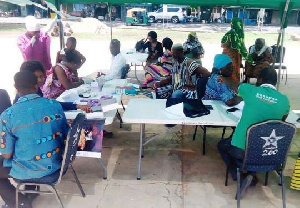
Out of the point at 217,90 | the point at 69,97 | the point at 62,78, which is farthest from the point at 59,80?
the point at 217,90

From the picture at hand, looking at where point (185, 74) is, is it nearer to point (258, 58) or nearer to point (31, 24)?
point (31, 24)

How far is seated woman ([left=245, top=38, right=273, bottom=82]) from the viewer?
22.0 feet

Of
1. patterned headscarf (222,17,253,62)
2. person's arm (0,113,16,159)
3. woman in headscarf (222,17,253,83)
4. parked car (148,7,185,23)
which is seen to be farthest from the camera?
parked car (148,7,185,23)

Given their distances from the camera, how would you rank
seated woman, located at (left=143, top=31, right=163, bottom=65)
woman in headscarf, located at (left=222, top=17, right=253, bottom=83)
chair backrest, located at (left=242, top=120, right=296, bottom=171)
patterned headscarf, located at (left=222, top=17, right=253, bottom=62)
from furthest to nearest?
seated woman, located at (left=143, top=31, right=163, bottom=65), patterned headscarf, located at (left=222, top=17, right=253, bottom=62), woman in headscarf, located at (left=222, top=17, right=253, bottom=83), chair backrest, located at (left=242, top=120, right=296, bottom=171)

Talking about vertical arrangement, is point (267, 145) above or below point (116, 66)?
below

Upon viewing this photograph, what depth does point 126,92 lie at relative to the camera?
13.5 feet

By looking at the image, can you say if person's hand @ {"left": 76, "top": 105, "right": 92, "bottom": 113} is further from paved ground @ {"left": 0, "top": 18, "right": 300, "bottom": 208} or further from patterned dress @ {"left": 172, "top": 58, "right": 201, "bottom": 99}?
patterned dress @ {"left": 172, "top": 58, "right": 201, "bottom": 99}

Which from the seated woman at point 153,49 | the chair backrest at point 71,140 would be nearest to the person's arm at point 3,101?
the chair backrest at point 71,140

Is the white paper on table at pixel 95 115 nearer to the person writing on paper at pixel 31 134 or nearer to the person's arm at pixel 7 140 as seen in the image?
the person writing on paper at pixel 31 134

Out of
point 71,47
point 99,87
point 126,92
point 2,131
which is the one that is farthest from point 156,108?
point 71,47

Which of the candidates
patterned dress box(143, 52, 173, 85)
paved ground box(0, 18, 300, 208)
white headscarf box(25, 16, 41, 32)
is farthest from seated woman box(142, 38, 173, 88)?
white headscarf box(25, 16, 41, 32)

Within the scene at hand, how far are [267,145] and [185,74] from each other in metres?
1.95

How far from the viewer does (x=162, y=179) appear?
356 centimetres

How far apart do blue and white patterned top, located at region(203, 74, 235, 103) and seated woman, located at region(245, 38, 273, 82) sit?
3092 millimetres
